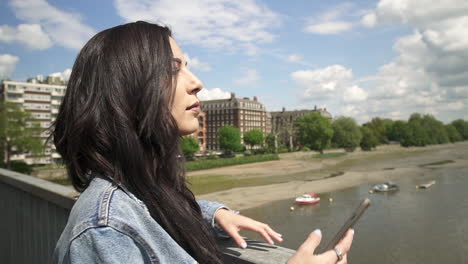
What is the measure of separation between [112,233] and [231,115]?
9076 cm

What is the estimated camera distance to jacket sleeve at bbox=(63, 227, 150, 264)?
891 millimetres

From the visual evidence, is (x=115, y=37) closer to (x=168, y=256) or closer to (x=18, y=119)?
(x=168, y=256)

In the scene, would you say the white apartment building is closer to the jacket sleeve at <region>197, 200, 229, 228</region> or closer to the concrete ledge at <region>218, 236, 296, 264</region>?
the jacket sleeve at <region>197, 200, 229, 228</region>

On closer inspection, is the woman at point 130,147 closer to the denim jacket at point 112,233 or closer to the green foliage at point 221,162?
the denim jacket at point 112,233

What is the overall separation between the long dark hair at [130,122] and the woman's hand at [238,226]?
12.2 inches

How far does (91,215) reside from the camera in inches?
36.6

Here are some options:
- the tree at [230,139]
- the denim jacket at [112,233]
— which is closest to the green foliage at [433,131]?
the tree at [230,139]

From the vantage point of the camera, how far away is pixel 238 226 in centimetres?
163

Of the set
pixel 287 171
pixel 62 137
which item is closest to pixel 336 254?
pixel 62 137

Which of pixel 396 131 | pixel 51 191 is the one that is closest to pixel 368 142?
pixel 396 131

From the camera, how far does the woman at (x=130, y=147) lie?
0.96 metres

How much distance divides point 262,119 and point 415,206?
256 ft

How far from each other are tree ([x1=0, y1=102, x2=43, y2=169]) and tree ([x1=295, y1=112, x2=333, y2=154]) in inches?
1952

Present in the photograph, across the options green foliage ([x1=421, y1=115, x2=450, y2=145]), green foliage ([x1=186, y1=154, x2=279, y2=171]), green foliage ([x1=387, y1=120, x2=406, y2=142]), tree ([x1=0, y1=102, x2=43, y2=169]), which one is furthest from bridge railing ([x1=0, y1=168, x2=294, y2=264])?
green foliage ([x1=421, y1=115, x2=450, y2=145])
